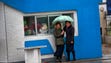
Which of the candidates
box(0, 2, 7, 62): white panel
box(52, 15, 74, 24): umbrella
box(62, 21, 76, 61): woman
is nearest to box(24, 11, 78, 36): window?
box(52, 15, 74, 24): umbrella

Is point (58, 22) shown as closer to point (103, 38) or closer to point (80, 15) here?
point (80, 15)

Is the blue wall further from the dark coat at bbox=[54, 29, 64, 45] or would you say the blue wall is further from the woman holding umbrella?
the dark coat at bbox=[54, 29, 64, 45]

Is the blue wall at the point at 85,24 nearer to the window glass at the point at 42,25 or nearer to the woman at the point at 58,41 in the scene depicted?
the window glass at the point at 42,25

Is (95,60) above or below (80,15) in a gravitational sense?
below

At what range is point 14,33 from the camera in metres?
18.9

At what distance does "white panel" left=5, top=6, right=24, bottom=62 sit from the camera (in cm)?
1880

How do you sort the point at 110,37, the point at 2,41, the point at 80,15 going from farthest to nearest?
the point at 110,37
the point at 80,15
the point at 2,41

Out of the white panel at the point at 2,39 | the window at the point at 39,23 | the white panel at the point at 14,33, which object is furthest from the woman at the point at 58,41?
the white panel at the point at 2,39

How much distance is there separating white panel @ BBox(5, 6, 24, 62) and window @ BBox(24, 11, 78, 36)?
0.40 m

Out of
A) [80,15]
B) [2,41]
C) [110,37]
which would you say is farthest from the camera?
[110,37]

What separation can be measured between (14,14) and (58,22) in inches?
82.0

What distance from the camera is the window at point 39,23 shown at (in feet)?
63.5

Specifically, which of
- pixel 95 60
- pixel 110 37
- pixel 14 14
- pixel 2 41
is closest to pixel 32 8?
pixel 14 14

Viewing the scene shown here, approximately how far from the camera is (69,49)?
1922 centimetres
